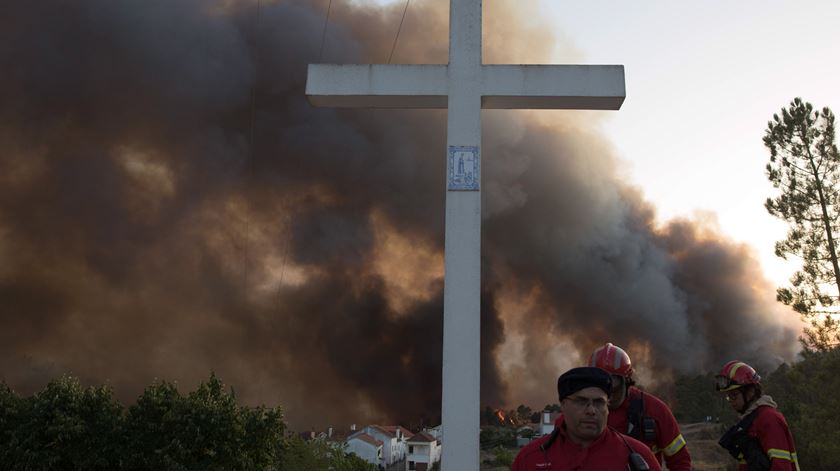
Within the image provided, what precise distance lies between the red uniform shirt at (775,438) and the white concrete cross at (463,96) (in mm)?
2746

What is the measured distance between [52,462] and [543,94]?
62.8 feet

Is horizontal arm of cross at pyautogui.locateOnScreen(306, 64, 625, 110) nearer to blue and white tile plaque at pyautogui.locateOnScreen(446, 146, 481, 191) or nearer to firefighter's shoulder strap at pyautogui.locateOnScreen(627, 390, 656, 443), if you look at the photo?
blue and white tile plaque at pyautogui.locateOnScreen(446, 146, 481, 191)

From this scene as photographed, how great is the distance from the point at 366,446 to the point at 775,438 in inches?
2888

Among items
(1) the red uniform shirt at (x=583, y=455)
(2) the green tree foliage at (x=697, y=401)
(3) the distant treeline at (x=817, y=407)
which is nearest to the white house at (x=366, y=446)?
(2) the green tree foliage at (x=697, y=401)

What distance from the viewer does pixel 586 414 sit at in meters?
2.97

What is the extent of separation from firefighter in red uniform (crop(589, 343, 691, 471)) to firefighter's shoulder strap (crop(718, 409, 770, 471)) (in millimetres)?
791

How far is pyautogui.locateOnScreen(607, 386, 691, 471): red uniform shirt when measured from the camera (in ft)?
15.4

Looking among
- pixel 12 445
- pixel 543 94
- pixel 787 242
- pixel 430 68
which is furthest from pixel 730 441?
pixel 12 445

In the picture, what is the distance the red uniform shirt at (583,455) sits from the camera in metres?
2.91

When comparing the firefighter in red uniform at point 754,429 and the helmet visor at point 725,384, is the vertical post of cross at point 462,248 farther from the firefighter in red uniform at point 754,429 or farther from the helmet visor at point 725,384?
the firefighter in red uniform at point 754,429

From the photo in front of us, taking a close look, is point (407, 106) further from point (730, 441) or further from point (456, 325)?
point (730, 441)

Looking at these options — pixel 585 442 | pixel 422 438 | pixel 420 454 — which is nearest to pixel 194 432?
pixel 585 442

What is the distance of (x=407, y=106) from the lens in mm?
8391

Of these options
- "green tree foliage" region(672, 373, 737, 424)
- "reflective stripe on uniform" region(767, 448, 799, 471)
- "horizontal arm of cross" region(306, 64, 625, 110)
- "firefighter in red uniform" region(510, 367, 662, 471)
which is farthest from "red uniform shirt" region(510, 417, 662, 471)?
"green tree foliage" region(672, 373, 737, 424)
